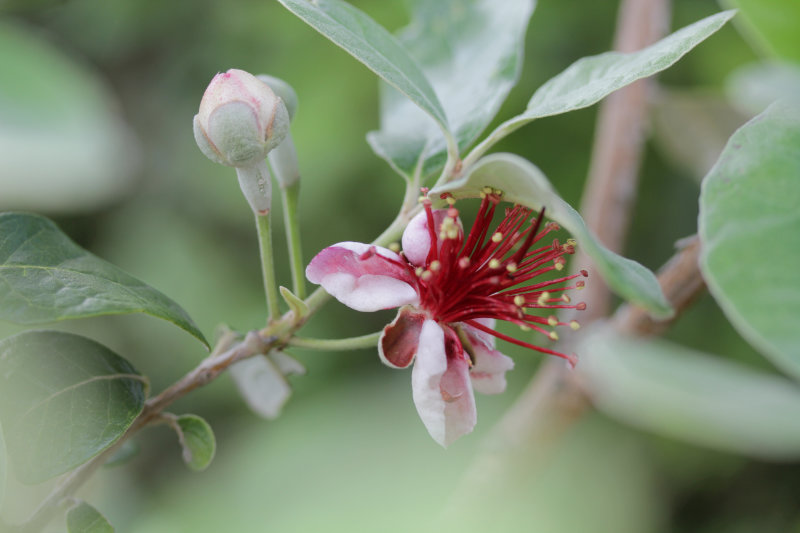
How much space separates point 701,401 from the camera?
0.51 m

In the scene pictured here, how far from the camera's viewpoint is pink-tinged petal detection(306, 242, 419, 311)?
2.05ft

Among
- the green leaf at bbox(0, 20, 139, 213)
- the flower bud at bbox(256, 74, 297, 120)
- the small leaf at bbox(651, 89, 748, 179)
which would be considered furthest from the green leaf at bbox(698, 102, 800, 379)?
the green leaf at bbox(0, 20, 139, 213)

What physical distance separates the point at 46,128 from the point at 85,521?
0.78m

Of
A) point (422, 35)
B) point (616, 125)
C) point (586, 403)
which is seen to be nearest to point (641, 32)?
point (616, 125)

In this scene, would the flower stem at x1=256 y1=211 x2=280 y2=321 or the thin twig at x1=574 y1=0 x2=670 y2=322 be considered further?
the thin twig at x1=574 y1=0 x2=670 y2=322

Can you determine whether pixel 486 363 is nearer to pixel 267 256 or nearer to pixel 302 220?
pixel 267 256

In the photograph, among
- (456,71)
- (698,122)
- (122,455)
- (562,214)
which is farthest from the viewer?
(698,122)

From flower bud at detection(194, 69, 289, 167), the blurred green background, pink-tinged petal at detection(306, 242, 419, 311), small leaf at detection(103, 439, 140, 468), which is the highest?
flower bud at detection(194, 69, 289, 167)

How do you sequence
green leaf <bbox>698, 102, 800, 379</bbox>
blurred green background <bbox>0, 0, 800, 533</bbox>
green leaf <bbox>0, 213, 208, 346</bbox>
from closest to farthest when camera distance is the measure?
green leaf <bbox>698, 102, 800, 379</bbox> < green leaf <bbox>0, 213, 208, 346</bbox> < blurred green background <bbox>0, 0, 800, 533</bbox>

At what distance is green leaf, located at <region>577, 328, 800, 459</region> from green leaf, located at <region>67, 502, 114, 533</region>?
43cm

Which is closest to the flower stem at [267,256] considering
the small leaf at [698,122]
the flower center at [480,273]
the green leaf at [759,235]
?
the flower center at [480,273]

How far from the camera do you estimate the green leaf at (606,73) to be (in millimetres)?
579

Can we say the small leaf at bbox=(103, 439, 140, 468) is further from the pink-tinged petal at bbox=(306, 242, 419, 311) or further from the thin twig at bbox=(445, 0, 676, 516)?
the thin twig at bbox=(445, 0, 676, 516)

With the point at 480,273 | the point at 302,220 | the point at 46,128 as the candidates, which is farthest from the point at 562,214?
the point at 302,220
